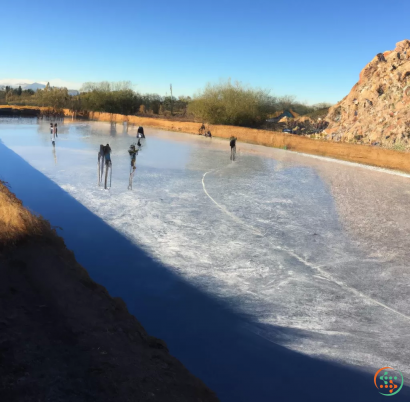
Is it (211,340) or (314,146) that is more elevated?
(314,146)

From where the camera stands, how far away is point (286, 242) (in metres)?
8.29

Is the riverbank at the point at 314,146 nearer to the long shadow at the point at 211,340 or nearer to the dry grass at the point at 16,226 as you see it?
the long shadow at the point at 211,340

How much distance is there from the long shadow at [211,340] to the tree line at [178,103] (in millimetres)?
42431

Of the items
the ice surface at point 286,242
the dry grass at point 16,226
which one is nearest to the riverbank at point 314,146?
the ice surface at point 286,242

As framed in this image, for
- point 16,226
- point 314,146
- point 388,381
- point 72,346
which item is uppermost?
point 314,146

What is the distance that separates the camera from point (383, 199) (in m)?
13.2

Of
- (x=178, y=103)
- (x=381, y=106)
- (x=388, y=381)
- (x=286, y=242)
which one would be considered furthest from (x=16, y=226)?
(x=178, y=103)

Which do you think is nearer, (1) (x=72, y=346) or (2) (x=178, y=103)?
(1) (x=72, y=346)

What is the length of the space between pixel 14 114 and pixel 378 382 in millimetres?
67173

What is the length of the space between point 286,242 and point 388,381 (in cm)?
440

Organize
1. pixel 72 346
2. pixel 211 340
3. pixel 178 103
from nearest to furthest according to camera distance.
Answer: pixel 72 346
pixel 211 340
pixel 178 103

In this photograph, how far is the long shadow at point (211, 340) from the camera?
3.78 metres

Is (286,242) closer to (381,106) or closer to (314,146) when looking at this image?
(314,146)

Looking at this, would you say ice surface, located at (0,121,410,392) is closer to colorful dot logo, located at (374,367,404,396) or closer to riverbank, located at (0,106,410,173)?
colorful dot logo, located at (374,367,404,396)
